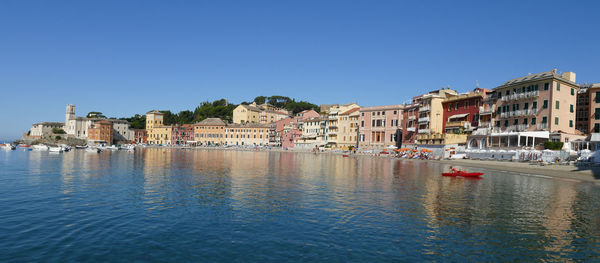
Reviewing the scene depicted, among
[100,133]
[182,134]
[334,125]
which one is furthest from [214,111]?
[334,125]

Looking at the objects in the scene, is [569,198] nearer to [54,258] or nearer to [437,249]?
[437,249]

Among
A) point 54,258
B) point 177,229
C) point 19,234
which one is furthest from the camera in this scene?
point 177,229

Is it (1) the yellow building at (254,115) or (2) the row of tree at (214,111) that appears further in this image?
(2) the row of tree at (214,111)

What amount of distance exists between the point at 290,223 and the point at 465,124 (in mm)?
62944

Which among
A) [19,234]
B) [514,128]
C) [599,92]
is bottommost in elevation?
[19,234]

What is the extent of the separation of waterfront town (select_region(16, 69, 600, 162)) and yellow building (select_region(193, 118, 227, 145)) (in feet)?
13.4

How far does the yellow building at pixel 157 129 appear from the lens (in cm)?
16301

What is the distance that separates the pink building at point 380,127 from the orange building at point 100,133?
10921 centimetres

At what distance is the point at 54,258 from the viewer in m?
12.2

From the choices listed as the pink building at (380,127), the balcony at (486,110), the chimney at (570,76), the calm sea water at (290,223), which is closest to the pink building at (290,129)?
the pink building at (380,127)

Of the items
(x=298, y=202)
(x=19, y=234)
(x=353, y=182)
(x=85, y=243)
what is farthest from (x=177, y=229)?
(x=353, y=182)

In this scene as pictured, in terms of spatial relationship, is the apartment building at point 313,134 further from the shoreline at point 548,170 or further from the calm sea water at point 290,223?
the calm sea water at point 290,223

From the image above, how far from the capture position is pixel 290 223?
1722 cm

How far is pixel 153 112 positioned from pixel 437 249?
17023cm
